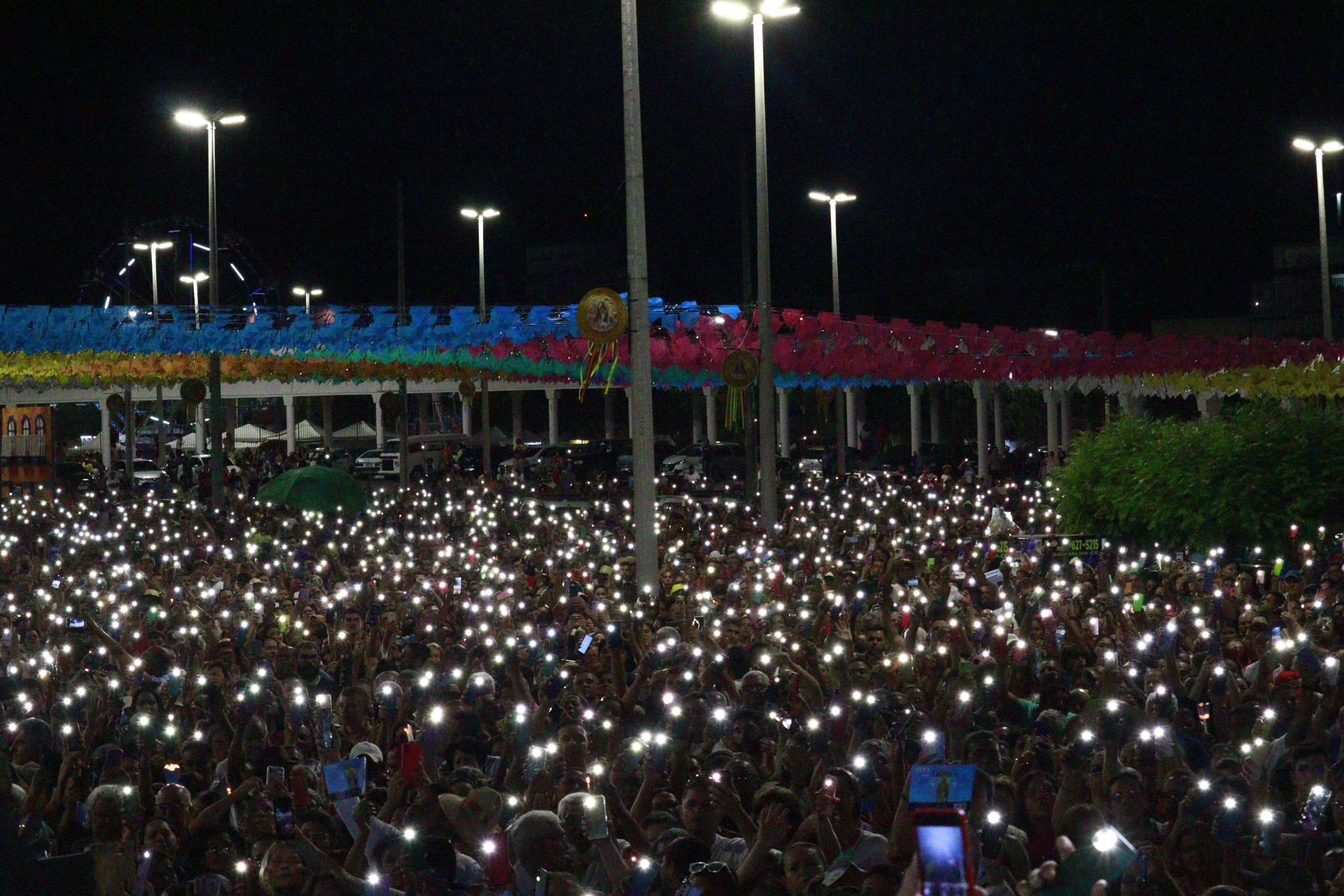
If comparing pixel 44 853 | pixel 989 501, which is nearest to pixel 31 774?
pixel 44 853

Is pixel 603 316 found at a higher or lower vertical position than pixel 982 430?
higher

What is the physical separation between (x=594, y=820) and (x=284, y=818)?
1689mm

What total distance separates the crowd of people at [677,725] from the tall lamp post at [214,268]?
8.88 meters

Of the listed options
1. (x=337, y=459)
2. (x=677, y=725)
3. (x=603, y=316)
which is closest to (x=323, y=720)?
(x=677, y=725)

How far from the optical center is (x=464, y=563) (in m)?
18.0

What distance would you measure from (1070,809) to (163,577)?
36.9 ft

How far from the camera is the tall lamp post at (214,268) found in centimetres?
2555

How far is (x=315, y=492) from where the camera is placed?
24.0 metres

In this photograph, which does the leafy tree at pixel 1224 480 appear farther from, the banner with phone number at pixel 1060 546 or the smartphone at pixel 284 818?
the smartphone at pixel 284 818

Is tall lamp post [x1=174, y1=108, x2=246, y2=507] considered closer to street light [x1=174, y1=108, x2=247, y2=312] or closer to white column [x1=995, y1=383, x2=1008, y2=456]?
street light [x1=174, y1=108, x2=247, y2=312]

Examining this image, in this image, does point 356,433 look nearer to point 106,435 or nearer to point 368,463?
point 106,435

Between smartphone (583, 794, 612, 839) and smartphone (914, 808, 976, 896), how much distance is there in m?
3.03

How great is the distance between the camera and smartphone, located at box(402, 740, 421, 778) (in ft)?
26.5

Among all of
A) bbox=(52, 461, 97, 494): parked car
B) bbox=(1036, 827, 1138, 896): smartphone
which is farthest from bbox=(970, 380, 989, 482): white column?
bbox=(1036, 827, 1138, 896): smartphone
